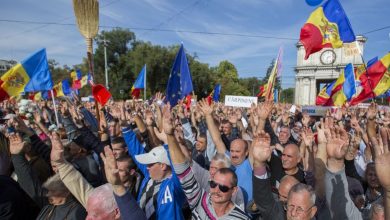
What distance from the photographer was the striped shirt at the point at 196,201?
276 centimetres

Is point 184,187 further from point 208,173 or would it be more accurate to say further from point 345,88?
point 345,88

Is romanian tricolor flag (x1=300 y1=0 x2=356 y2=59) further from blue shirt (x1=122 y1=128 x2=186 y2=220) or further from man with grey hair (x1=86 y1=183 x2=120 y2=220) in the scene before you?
man with grey hair (x1=86 y1=183 x2=120 y2=220)

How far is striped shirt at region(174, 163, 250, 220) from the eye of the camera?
9.07 feet

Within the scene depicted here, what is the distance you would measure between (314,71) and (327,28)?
4470 centimetres

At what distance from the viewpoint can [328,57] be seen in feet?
157

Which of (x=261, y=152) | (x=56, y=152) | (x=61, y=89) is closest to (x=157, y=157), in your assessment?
(x=56, y=152)

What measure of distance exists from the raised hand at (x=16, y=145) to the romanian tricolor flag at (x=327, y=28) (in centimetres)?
525

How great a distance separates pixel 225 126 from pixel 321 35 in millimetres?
2752

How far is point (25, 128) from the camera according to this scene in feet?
13.9

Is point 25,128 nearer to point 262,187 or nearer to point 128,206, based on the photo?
point 128,206

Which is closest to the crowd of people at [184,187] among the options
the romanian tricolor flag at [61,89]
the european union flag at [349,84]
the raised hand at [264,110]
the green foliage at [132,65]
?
the raised hand at [264,110]

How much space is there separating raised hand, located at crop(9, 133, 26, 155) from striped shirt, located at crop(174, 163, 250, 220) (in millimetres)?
1837

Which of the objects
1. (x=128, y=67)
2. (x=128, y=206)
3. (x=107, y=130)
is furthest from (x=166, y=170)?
(x=128, y=67)

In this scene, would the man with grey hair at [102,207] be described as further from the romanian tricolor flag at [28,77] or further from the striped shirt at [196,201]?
the romanian tricolor flag at [28,77]
